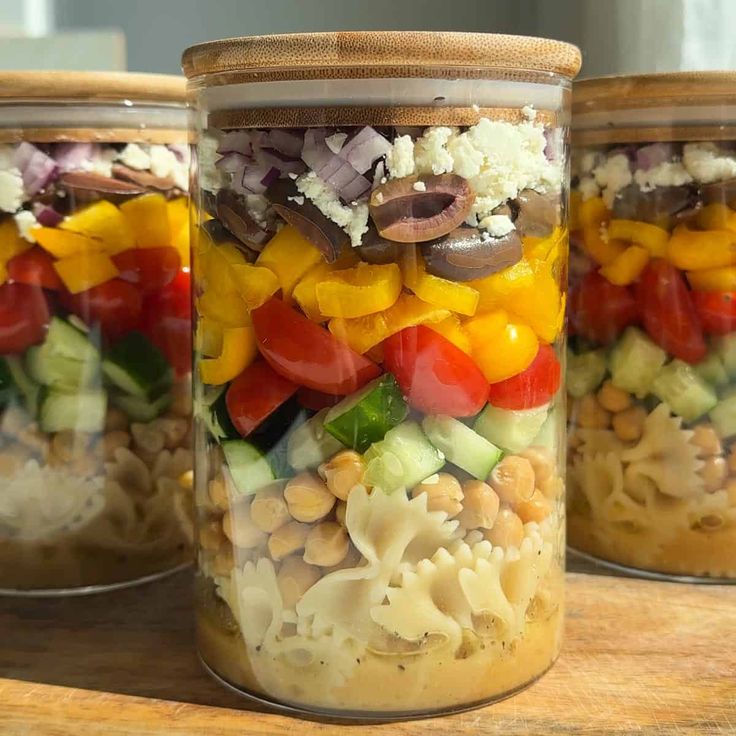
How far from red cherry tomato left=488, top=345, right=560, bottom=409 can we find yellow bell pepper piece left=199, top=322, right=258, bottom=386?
0.12 metres

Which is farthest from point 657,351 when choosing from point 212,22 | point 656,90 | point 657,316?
point 212,22

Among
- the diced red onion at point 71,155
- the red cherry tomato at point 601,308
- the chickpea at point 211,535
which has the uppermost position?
the diced red onion at point 71,155

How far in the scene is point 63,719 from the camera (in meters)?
0.51

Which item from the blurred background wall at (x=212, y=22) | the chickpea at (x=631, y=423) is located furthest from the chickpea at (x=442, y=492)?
the blurred background wall at (x=212, y=22)

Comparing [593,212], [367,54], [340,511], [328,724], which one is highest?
[367,54]

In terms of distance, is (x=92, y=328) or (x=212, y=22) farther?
(x=212, y=22)

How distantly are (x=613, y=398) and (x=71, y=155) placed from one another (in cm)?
36

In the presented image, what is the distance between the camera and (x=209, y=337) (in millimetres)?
536

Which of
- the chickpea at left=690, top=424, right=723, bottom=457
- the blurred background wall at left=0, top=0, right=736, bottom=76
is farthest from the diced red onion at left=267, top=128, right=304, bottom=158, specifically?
the blurred background wall at left=0, top=0, right=736, bottom=76

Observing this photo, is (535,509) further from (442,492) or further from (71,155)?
(71,155)

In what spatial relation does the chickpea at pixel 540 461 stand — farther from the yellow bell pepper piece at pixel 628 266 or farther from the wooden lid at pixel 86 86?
the wooden lid at pixel 86 86

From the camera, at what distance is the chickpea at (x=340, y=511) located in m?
0.50

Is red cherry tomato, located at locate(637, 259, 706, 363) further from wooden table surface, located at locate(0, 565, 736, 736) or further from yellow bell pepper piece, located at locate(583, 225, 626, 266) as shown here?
wooden table surface, located at locate(0, 565, 736, 736)

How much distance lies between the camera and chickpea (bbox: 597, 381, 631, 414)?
676 mm
